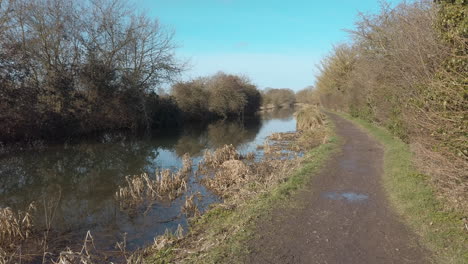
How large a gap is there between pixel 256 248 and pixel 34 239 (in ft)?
16.4

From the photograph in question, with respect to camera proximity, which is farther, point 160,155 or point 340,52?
point 340,52

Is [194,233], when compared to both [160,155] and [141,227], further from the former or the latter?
[160,155]

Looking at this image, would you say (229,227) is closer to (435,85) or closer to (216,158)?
(435,85)

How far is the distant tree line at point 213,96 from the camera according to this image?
3884 centimetres

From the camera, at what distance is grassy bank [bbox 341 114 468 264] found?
4.37m

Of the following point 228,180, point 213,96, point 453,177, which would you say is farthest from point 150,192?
point 213,96

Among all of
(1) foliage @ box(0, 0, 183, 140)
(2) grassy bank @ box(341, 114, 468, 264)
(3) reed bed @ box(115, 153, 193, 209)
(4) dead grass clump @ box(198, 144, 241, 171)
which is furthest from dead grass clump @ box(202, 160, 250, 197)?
(1) foliage @ box(0, 0, 183, 140)

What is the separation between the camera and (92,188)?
10750mm

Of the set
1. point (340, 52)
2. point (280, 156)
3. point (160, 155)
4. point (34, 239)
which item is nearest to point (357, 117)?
point (340, 52)

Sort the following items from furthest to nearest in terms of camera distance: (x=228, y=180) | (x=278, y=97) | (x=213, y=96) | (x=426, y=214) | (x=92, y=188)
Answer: (x=278, y=97)
(x=213, y=96)
(x=92, y=188)
(x=228, y=180)
(x=426, y=214)

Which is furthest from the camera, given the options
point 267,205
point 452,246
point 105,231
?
point 105,231

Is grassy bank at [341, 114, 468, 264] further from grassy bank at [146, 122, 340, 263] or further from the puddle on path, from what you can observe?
grassy bank at [146, 122, 340, 263]

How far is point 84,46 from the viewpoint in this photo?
23.0 metres

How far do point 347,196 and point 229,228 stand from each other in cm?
321
